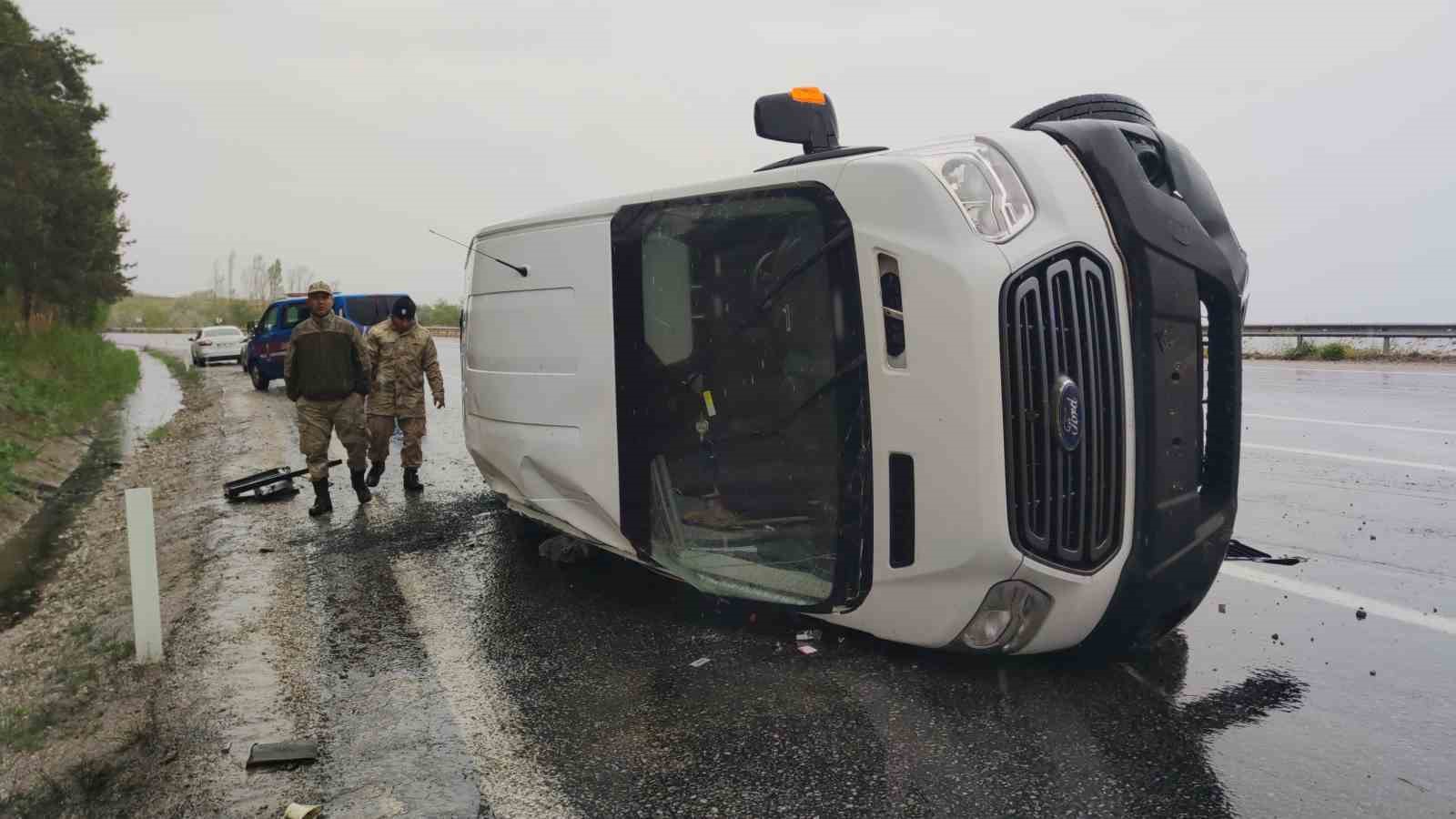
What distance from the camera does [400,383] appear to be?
8.56 m

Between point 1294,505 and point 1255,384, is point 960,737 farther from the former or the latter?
point 1255,384

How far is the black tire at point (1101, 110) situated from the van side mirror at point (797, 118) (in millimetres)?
943

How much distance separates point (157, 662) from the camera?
177 inches

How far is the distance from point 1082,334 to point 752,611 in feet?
6.46

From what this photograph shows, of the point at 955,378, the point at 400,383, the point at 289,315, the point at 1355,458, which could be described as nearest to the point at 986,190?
the point at 955,378

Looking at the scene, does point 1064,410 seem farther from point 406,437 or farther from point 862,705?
point 406,437

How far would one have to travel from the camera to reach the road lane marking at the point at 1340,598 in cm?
423

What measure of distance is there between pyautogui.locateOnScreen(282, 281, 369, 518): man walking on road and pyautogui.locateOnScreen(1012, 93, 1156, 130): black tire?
5.74 meters

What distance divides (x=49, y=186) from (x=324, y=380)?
78.4ft

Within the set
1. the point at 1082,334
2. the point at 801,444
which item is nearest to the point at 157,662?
the point at 801,444

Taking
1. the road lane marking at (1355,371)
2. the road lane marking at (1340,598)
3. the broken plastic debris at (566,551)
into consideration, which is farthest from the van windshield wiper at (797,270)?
the road lane marking at (1355,371)

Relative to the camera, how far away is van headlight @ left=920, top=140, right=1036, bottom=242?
3.31 metres

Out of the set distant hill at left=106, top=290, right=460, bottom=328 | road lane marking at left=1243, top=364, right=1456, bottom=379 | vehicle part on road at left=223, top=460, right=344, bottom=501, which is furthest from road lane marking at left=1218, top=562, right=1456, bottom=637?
distant hill at left=106, top=290, right=460, bottom=328

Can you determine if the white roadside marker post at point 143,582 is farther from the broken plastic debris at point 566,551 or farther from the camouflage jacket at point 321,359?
the camouflage jacket at point 321,359
